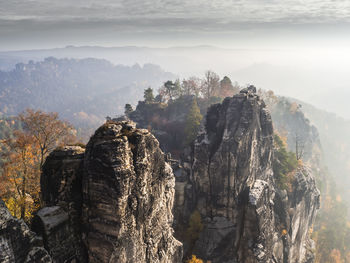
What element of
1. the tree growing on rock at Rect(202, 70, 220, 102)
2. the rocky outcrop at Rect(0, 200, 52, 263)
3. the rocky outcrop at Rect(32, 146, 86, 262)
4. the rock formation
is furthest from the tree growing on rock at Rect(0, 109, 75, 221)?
the tree growing on rock at Rect(202, 70, 220, 102)

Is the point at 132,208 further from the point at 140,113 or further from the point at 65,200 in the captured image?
the point at 140,113

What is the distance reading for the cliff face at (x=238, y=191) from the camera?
101 feet

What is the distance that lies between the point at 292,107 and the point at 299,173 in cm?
7227

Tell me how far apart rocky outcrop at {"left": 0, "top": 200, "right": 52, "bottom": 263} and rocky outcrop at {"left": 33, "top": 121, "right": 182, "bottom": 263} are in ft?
3.69

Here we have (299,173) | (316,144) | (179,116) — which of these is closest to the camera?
(299,173)

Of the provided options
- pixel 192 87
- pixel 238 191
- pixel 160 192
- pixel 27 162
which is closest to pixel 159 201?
pixel 160 192

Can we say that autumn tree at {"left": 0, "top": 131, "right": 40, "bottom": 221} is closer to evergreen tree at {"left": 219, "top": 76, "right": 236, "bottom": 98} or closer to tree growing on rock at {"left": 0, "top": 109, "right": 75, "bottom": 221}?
tree growing on rock at {"left": 0, "top": 109, "right": 75, "bottom": 221}

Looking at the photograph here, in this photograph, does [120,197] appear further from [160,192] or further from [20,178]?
[20,178]

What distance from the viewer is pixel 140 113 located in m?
80.0

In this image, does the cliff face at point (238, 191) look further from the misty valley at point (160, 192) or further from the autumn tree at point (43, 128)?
the autumn tree at point (43, 128)

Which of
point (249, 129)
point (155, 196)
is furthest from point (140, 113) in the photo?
point (155, 196)

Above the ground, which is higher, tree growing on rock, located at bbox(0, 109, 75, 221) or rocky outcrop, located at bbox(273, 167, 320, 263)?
tree growing on rock, located at bbox(0, 109, 75, 221)

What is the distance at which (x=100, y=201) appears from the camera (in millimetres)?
14234

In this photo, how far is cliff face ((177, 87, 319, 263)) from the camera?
30.9 m
